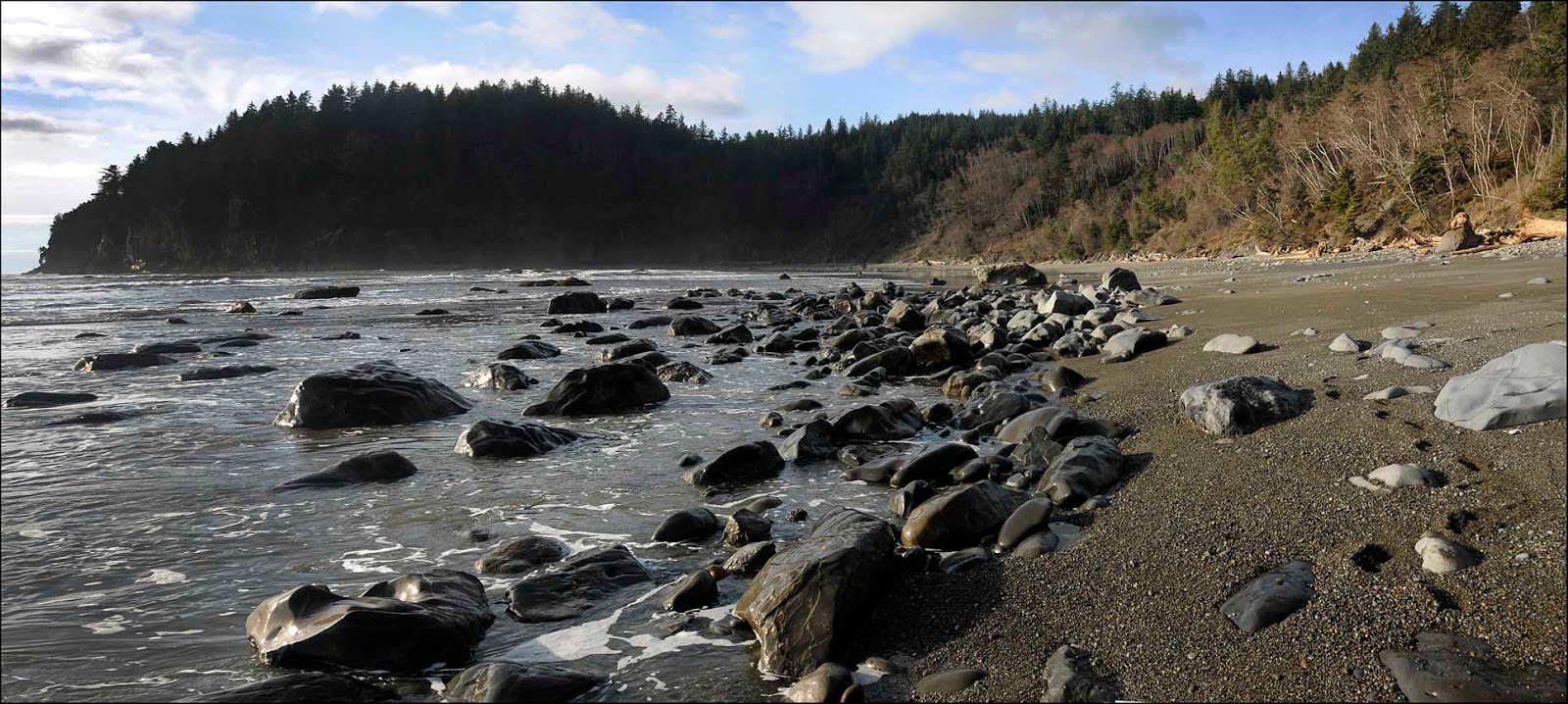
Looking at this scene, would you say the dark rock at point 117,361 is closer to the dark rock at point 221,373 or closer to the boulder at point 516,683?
the dark rock at point 221,373

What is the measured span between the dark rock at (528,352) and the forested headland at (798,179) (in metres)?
31.0

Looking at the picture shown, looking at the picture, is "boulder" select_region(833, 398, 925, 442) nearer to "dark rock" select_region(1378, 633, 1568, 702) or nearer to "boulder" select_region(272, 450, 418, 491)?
"boulder" select_region(272, 450, 418, 491)

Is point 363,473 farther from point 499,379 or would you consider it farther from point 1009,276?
point 1009,276

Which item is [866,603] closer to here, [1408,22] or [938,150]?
[1408,22]

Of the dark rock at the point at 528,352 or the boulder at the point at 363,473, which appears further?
the dark rock at the point at 528,352

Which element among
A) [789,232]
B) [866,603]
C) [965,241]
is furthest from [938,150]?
[866,603]

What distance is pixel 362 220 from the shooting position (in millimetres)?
128000

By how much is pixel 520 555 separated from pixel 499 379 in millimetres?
6714

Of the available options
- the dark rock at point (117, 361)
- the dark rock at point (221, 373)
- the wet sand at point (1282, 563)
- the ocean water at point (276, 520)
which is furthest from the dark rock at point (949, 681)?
the dark rock at point (117, 361)

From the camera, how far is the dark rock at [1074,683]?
2746 mm

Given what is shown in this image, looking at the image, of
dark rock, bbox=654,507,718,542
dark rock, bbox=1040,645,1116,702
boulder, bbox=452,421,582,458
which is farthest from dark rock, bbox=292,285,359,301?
dark rock, bbox=1040,645,1116,702

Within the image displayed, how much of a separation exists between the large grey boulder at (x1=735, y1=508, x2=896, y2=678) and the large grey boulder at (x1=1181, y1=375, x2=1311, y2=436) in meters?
2.90

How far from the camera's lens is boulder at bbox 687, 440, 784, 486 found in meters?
6.30

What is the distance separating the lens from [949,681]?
9.98 feet
